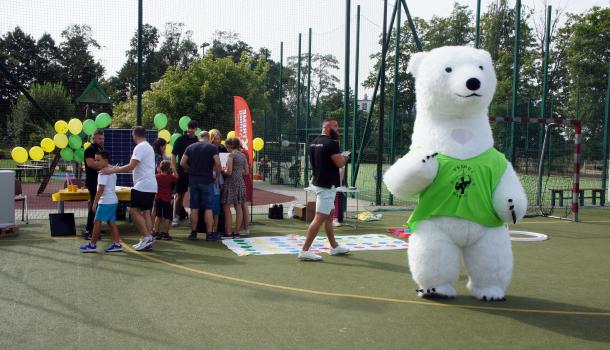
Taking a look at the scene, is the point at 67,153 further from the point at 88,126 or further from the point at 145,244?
the point at 145,244

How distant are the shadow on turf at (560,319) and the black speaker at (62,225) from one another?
20.8 feet

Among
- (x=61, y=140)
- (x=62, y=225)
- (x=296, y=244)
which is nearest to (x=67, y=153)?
(x=61, y=140)

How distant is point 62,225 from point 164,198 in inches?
67.7

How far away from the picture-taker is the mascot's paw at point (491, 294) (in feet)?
18.0

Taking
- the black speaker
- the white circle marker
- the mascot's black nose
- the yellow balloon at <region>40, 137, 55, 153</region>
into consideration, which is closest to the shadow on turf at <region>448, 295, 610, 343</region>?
the mascot's black nose

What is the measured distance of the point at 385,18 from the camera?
13594mm

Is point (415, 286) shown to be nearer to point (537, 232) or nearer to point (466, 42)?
point (537, 232)

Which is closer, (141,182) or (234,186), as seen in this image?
(141,182)

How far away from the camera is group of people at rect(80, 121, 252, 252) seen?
7.80 m

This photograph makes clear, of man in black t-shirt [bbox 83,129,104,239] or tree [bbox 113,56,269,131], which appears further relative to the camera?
tree [bbox 113,56,269,131]

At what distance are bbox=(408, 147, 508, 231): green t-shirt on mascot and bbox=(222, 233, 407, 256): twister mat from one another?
9.83 feet

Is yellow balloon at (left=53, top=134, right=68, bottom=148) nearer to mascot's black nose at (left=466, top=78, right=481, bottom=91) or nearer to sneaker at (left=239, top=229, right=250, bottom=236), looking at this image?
sneaker at (left=239, top=229, right=250, bottom=236)

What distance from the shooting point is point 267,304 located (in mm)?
5344

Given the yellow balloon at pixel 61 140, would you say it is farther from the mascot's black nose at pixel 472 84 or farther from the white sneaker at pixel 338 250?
the mascot's black nose at pixel 472 84
